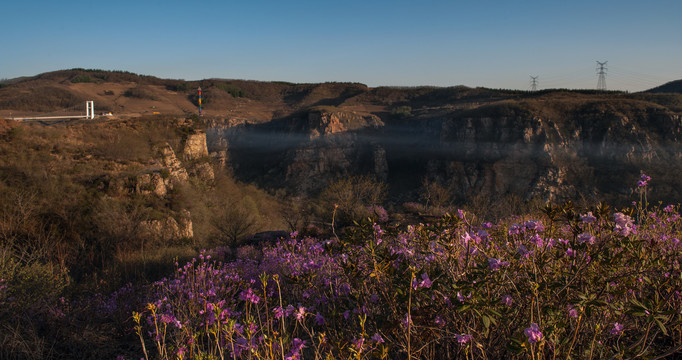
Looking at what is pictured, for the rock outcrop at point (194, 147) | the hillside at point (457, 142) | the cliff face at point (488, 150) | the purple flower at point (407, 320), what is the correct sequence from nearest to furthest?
the purple flower at point (407, 320) < the rock outcrop at point (194, 147) < the cliff face at point (488, 150) < the hillside at point (457, 142)

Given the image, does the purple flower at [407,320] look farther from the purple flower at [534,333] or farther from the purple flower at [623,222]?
the purple flower at [623,222]

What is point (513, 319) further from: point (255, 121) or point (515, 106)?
point (255, 121)

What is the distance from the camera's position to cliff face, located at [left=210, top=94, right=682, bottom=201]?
37500mm

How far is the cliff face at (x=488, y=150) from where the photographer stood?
37.5 metres

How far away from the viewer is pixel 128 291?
16.0 ft

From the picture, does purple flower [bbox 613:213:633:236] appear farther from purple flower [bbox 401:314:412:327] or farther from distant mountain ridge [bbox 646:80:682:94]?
distant mountain ridge [bbox 646:80:682:94]

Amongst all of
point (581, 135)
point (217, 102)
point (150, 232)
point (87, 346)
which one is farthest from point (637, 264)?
point (217, 102)

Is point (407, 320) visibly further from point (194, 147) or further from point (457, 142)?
point (457, 142)

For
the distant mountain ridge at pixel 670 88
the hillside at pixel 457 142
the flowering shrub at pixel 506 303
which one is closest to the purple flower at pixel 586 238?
the flowering shrub at pixel 506 303

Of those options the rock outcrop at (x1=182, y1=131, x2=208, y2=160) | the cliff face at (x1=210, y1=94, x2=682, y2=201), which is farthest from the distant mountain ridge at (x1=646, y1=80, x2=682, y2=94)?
the rock outcrop at (x1=182, y1=131, x2=208, y2=160)

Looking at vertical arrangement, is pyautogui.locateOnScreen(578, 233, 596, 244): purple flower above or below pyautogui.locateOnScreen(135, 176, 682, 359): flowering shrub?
above

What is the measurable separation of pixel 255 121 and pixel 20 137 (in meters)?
48.3

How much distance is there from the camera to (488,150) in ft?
144

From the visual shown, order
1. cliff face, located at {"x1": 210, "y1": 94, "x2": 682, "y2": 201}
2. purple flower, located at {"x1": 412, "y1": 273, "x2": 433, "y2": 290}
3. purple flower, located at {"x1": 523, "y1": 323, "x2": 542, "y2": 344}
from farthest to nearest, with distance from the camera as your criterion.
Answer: cliff face, located at {"x1": 210, "y1": 94, "x2": 682, "y2": 201}, purple flower, located at {"x1": 412, "y1": 273, "x2": 433, "y2": 290}, purple flower, located at {"x1": 523, "y1": 323, "x2": 542, "y2": 344}
